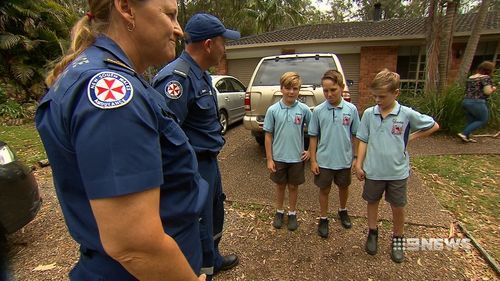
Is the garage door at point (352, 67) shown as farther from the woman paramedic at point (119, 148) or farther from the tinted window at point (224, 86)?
the woman paramedic at point (119, 148)

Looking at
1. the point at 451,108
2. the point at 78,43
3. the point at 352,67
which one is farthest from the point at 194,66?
the point at 352,67

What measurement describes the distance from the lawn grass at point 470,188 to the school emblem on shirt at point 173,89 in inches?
122

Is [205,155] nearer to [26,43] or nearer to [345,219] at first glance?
[345,219]

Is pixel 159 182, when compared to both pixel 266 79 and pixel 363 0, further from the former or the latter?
pixel 363 0

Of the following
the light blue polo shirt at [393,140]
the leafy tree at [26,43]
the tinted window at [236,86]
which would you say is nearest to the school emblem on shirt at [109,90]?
the light blue polo shirt at [393,140]

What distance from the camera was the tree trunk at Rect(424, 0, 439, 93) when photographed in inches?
298

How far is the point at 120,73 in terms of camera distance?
0.81 m

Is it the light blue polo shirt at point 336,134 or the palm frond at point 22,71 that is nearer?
the light blue polo shirt at point 336,134

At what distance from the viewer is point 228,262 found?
8.71 ft

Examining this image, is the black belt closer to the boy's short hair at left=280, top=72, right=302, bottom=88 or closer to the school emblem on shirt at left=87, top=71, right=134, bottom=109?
the school emblem on shirt at left=87, top=71, right=134, bottom=109

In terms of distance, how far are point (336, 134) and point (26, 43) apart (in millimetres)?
10371

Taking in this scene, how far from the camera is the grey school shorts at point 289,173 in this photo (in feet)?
10.7

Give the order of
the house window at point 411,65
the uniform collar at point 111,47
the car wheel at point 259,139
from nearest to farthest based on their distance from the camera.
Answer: the uniform collar at point 111,47, the car wheel at point 259,139, the house window at point 411,65

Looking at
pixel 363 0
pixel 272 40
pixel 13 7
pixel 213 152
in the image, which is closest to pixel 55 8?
pixel 13 7
